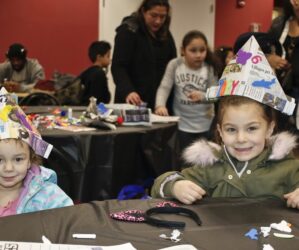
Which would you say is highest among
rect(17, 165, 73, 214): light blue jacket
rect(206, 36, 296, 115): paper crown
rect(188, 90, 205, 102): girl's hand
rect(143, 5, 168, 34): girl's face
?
rect(143, 5, 168, 34): girl's face

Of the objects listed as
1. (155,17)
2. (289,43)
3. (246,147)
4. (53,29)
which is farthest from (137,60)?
(53,29)

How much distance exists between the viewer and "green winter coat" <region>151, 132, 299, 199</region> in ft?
4.74

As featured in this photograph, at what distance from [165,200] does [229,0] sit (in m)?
7.12

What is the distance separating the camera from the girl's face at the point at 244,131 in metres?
1.49

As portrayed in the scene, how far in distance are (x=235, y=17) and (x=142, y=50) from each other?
16.5ft

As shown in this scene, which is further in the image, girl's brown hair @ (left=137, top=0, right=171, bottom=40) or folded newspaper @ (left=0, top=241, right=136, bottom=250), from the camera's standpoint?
girl's brown hair @ (left=137, top=0, right=171, bottom=40)

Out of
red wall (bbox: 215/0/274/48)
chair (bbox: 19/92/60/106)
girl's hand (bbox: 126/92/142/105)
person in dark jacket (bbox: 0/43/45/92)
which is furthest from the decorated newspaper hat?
red wall (bbox: 215/0/274/48)

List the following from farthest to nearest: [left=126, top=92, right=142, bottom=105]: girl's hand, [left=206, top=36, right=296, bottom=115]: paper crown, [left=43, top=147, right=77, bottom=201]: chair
Answer: [left=126, top=92, right=142, bottom=105]: girl's hand < [left=43, top=147, right=77, bottom=201]: chair < [left=206, top=36, right=296, bottom=115]: paper crown

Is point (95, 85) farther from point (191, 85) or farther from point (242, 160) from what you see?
point (242, 160)

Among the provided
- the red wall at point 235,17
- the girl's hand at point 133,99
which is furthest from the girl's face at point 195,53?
the red wall at point 235,17

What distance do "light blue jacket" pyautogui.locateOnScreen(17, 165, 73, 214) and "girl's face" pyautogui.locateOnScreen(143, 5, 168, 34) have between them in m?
1.97

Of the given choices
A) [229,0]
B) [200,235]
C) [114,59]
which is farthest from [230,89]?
[229,0]

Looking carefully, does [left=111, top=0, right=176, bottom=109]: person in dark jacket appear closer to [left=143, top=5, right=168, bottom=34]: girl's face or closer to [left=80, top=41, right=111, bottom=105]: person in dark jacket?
[left=143, top=5, right=168, bottom=34]: girl's face

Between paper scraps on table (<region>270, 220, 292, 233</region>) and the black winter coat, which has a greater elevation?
the black winter coat
